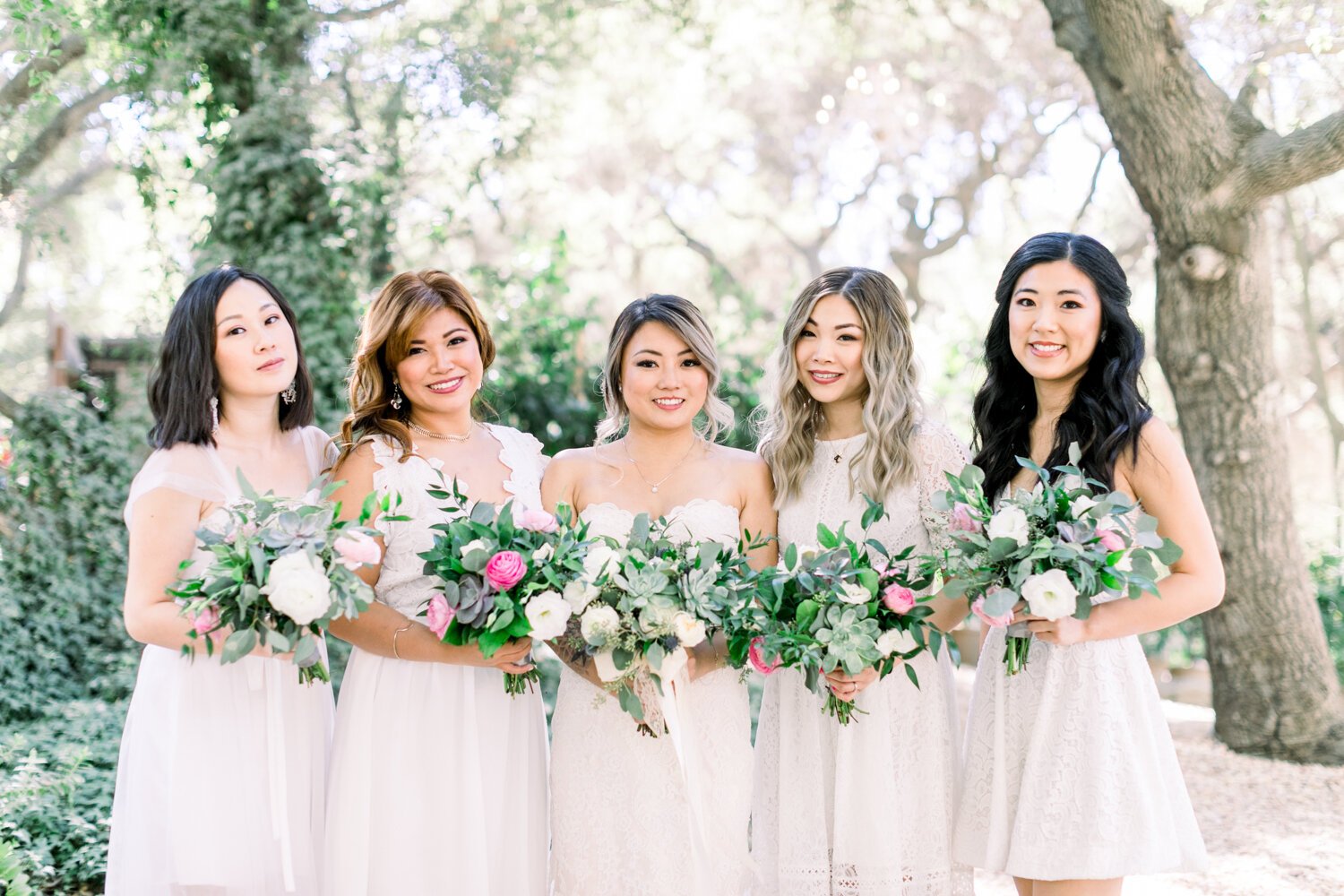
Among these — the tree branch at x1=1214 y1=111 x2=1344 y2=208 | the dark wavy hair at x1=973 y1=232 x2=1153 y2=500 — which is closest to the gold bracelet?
the dark wavy hair at x1=973 y1=232 x2=1153 y2=500

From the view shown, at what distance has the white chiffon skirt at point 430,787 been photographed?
11.3 ft

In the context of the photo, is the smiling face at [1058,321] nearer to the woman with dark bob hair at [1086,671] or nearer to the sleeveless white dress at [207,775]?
the woman with dark bob hair at [1086,671]

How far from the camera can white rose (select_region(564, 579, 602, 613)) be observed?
3.09 meters

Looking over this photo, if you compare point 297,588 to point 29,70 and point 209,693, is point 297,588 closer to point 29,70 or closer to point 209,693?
point 209,693

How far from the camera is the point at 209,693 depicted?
11.2 ft

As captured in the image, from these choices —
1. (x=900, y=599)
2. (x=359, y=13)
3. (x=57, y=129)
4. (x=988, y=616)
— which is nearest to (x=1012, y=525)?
(x=988, y=616)

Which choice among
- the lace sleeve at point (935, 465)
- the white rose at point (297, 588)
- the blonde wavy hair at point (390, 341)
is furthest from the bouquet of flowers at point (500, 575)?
the lace sleeve at point (935, 465)

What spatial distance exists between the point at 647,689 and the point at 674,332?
1.17m

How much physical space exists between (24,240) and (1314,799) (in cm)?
935

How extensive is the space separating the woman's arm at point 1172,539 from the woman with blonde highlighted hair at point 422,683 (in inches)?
67.5

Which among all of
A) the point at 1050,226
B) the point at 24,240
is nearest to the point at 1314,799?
the point at 24,240

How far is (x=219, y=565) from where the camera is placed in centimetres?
296

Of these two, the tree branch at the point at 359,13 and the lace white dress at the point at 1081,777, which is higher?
the tree branch at the point at 359,13

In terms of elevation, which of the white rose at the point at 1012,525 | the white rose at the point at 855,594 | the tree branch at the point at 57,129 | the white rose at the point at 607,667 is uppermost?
the tree branch at the point at 57,129
